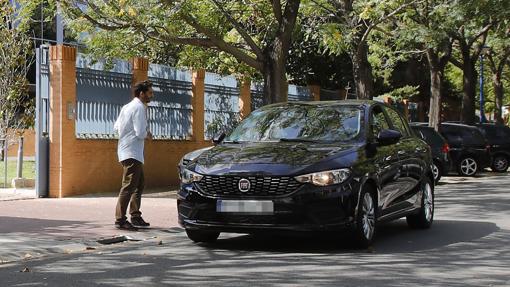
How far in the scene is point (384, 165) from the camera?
841 cm

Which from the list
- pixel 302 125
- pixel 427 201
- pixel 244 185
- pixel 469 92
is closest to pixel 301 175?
pixel 244 185

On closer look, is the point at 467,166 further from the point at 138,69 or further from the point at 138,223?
the point at 138,223

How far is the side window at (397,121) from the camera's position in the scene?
9523mm

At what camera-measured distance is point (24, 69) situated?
1788 centimetres

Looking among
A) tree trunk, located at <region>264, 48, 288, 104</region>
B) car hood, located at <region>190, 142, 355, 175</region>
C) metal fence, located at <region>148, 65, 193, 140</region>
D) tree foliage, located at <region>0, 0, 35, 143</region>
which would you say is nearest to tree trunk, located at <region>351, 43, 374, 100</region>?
tree trunk, located at <region>264, 48, 288, 104</region>

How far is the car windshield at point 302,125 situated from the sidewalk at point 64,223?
6.34ft

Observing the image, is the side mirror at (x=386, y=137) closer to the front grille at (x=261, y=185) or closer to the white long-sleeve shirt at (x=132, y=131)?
the front grille at (x=261, y=185)

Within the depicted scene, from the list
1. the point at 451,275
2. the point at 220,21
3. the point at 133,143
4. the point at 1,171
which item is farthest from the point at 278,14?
the point at 1,171

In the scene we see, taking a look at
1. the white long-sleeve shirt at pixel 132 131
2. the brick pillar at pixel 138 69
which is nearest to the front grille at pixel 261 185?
the white long-sleeve shirt at pixel 132 131

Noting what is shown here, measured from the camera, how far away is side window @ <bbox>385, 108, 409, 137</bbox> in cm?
952

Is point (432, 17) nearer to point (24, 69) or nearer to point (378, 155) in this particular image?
point (24, 69)

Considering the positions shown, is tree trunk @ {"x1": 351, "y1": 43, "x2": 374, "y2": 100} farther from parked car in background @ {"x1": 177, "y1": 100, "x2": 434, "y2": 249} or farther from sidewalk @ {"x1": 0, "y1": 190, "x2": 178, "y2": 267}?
parked car in background @ {"x1": 177, "y1": 100, "x2": 434, "y2": 249}

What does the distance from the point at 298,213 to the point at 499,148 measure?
18387 millimetres

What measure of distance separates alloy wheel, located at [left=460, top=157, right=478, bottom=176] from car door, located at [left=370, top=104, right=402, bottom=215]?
13511 millimetres
